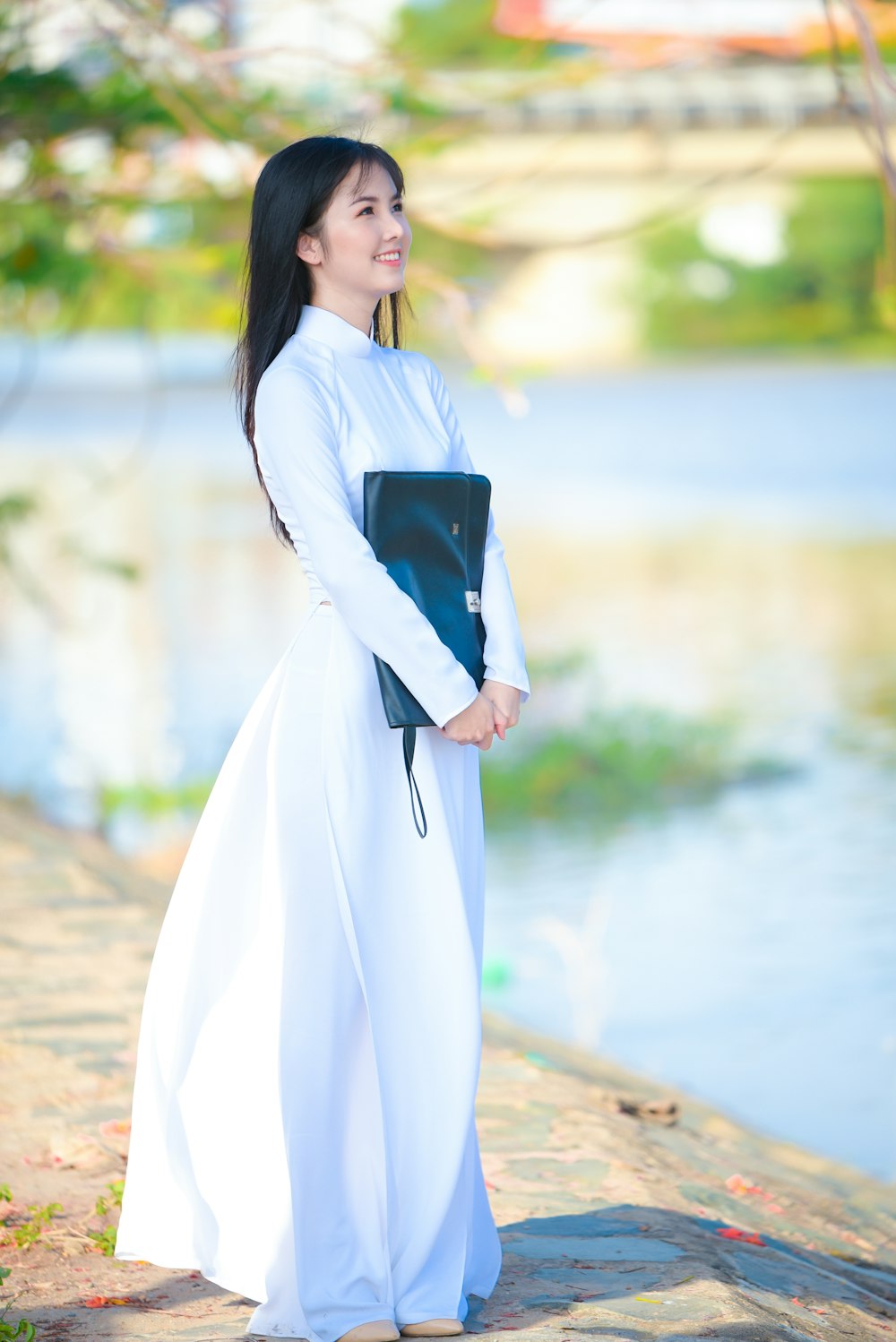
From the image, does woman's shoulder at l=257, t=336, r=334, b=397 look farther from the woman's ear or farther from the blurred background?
the blurred background

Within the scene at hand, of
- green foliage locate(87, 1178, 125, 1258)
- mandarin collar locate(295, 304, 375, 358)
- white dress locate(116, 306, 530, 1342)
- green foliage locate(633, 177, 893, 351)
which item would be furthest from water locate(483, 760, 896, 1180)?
green foliage locate(633, 177, 893, 351)

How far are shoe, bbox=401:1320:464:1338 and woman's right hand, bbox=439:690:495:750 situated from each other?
2.39ft

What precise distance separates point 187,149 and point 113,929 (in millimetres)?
4170

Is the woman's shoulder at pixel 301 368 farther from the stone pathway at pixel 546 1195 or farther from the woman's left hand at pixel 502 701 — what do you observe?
the stone pathway at pixel 546 1195

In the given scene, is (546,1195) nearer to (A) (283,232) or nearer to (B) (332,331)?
(B) (332,331)

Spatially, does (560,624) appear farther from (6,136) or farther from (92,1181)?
(92,1181)

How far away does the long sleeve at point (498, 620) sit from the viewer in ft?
7.34

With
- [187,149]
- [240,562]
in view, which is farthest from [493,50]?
[187,149]

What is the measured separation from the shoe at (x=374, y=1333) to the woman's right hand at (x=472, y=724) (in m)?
0.73

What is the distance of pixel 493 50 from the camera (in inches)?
546

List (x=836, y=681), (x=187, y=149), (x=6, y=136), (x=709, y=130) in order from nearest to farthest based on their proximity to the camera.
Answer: (x=6, y=136), (x=187, y=149), (x=836, y=681), (x=709, y=130)

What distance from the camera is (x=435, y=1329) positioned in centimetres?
214

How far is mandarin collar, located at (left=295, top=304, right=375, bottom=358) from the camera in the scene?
2.27 meters

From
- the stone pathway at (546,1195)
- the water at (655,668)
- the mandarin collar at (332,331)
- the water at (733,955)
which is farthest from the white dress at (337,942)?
the water at (655,668)
